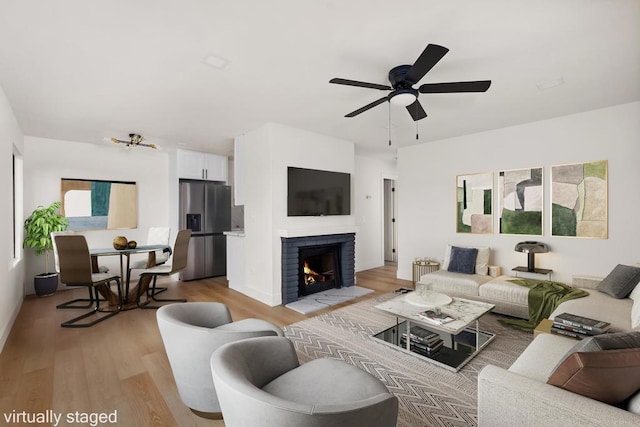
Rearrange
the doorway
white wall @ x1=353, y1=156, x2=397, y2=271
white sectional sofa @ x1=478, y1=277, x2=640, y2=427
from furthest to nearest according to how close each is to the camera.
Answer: the doorway → white wall @ x1=353, y1=156, x2=397, y2=271 → white sectional sofa @ x1=478, y1=277, x2=640, y2=427

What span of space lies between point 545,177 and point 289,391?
4269 millimetres

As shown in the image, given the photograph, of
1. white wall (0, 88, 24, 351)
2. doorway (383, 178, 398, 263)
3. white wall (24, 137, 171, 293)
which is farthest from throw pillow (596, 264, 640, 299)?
white wall (24, 137, 171, 293)

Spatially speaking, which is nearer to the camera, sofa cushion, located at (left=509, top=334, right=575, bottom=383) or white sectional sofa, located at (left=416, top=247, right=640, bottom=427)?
white sectional sofa, located at (left=416, top=247, right=640, bottom=427)

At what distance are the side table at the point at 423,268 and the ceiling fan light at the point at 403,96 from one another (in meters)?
3.00

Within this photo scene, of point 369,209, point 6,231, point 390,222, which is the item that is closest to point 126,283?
point 6,231

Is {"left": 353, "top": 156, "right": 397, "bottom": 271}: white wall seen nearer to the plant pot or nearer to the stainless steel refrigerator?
the stainless steel refrigerator

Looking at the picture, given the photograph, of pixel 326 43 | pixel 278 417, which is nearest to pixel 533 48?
pixel 326 43

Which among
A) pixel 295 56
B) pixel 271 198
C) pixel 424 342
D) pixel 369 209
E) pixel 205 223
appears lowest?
pixel 424 342

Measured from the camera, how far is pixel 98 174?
17.0 ft

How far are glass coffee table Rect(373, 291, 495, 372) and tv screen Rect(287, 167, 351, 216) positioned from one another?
2010 mm

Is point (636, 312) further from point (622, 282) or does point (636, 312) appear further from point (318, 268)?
point (318, 268)

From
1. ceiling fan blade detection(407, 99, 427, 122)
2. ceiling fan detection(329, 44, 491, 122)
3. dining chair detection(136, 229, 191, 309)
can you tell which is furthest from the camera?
dining chair detection(136, 229, 191, 309)

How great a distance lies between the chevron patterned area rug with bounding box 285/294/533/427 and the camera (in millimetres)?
1902

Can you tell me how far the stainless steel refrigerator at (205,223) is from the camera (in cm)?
552
